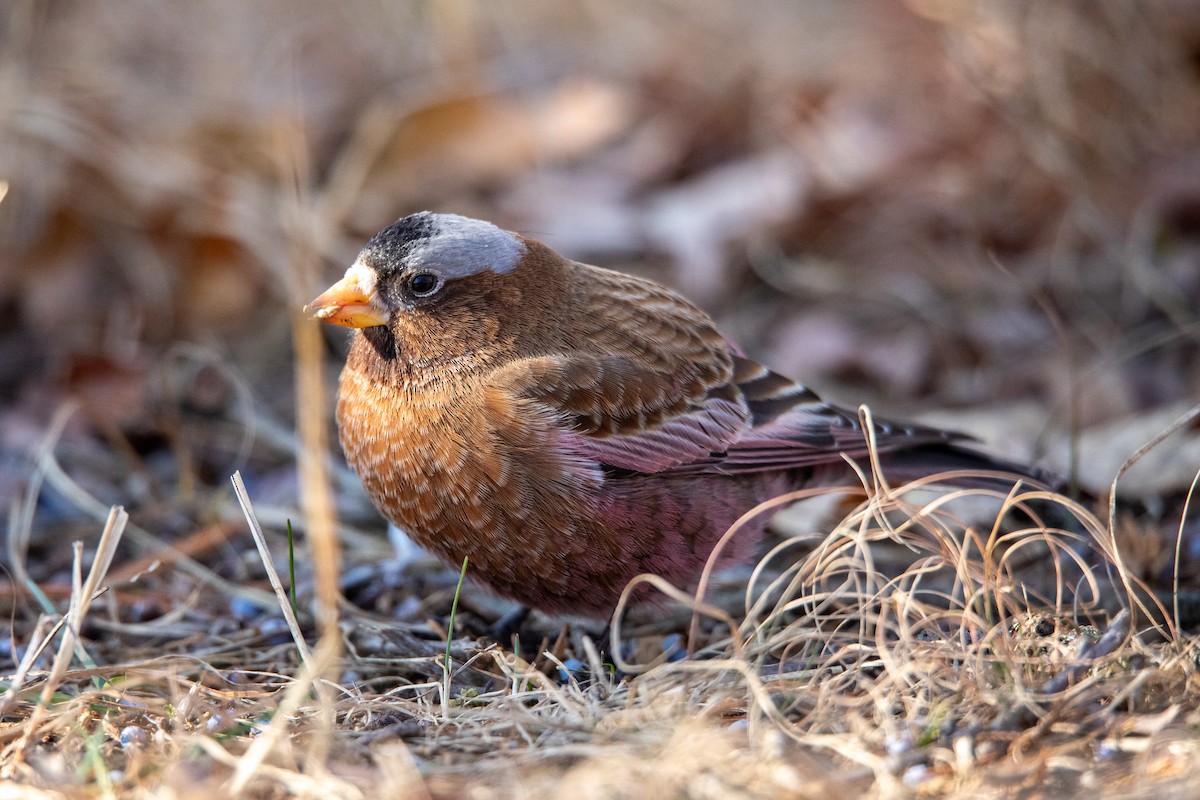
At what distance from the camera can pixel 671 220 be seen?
645 cm

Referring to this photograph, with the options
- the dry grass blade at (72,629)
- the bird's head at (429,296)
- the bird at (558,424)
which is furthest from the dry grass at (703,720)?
the bird's head at (429,296)

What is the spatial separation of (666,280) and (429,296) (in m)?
2.72

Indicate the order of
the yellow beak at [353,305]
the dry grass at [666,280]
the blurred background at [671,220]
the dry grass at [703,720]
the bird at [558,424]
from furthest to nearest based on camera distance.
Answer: the blurred background at [671,220] → the yellow beak at [353,305] → the bird at [558,424] → the dry grass at [666,280] → the dry grass at [703,720]

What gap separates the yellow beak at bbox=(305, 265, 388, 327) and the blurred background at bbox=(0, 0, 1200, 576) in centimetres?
64

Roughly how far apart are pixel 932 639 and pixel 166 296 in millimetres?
4338

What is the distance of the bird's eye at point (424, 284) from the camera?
368 centimetres

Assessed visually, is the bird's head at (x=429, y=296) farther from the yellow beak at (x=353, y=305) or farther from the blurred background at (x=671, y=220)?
the blurred background at (x=671, y=220)

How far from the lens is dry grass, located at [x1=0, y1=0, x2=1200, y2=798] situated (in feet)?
8.57

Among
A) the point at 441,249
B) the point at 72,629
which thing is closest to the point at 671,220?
the point at 441,249

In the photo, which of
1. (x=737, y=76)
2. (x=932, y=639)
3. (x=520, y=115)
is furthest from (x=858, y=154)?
(x=932, y=639)

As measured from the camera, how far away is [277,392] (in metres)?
5.64

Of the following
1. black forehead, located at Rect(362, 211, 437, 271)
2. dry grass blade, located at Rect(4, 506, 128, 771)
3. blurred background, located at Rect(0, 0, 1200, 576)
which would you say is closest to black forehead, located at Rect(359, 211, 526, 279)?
black forehead, located at Rect(362, 211, 437, 271)

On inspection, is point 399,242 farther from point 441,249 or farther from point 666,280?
point 666,280

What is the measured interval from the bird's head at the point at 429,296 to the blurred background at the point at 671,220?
2.17 ft
